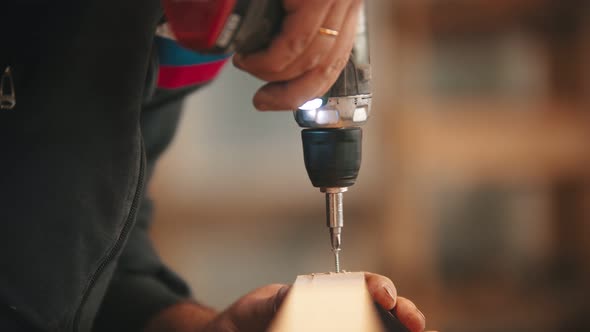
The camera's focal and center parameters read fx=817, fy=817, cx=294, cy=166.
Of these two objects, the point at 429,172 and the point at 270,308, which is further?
the point at 429,172

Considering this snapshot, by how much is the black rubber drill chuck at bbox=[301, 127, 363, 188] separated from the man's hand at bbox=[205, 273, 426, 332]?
0.10m

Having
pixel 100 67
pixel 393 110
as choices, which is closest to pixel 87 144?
pixel 100 67

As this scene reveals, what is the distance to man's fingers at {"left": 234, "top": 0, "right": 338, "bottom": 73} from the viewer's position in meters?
0.51

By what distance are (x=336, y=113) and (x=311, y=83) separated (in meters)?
0.06

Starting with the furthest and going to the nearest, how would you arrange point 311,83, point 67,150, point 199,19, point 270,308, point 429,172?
point 429,172, point 270,308, point 67,150, point 311,83, point 199,19

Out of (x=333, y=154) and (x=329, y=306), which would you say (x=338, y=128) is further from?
(x=329, y=306)

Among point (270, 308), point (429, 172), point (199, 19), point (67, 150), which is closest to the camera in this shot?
point (199, 19)

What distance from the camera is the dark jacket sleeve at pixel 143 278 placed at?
0.97 m

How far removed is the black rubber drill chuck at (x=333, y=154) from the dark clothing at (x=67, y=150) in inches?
6.1

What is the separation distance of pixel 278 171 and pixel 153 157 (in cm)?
126

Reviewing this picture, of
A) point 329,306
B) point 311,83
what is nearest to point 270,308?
point 329,306

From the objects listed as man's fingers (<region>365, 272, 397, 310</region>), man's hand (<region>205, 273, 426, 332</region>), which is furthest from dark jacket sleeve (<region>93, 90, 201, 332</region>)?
man's fingers (<region>365, 272, 397, 310</region>)

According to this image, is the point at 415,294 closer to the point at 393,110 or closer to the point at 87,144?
the point at 393,110

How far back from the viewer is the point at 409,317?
66cm
